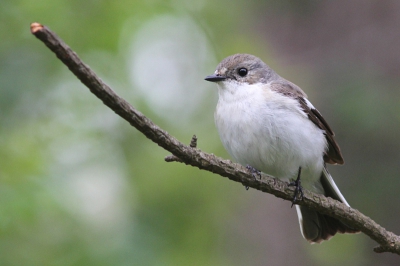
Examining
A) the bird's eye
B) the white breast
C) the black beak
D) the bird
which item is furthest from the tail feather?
the black beak

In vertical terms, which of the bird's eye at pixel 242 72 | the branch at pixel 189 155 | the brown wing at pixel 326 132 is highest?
the bird's eye at pixel 242 72

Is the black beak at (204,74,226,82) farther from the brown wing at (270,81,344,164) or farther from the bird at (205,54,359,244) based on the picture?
the brown wing at (270,81,344,164)

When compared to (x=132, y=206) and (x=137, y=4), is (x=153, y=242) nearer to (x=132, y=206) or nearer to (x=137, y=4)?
(x=132, y=206)

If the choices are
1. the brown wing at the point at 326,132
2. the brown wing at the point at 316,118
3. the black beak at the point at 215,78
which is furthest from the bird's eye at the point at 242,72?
the brown wing at the point at 326,132

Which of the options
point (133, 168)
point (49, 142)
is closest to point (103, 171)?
point (133, 168)

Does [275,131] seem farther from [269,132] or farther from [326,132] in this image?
[326,132]

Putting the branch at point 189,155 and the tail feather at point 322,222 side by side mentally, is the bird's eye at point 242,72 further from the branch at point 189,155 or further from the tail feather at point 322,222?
the branch at point 189,155
